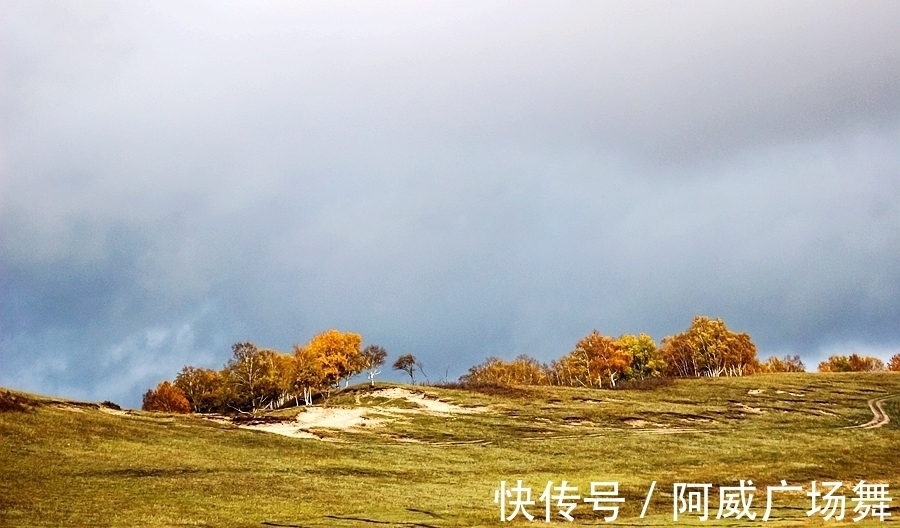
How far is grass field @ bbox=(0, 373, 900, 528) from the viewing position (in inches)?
1684

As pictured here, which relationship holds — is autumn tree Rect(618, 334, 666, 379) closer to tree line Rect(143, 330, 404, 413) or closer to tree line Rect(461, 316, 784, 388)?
tree line Rect(461, 316, 784, 388)

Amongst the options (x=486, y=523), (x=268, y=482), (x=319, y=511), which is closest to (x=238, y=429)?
(x=268, y=482)

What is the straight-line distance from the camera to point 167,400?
133 m

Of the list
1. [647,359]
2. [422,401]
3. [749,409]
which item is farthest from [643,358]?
[422,401]

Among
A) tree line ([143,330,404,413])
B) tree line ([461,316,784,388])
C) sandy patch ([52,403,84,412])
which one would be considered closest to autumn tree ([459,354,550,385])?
tree line ([461,316,784,388])

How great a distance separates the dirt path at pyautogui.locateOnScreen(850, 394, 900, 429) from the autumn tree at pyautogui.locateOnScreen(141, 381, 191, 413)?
108 m

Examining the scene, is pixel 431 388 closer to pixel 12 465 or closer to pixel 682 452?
pixel 682 452

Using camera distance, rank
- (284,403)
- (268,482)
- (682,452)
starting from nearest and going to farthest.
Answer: (268,482), (682,452), (284,403)

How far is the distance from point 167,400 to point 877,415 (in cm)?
11608

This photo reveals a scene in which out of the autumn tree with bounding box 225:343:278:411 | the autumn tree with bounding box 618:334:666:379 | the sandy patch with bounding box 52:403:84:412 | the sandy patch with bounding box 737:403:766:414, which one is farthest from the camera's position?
the autumn tree with bounding box 618:334:666:379

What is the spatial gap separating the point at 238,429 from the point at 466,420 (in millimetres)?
28458

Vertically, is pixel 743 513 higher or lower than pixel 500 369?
lower

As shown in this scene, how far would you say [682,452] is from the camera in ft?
238

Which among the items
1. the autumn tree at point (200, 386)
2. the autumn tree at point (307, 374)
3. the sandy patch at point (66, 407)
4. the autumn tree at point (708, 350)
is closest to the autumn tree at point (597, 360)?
the autumn tree at point (708, 350)
